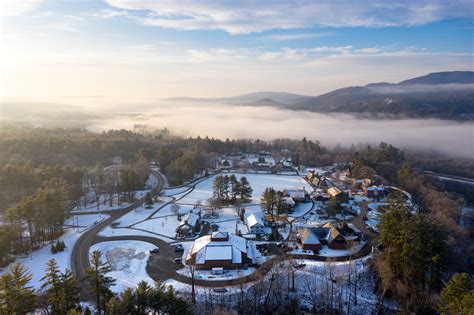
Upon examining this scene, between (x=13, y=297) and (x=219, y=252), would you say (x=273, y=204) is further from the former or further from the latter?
(x=13, y=297)

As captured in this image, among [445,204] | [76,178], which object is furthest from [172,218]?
[445,204]

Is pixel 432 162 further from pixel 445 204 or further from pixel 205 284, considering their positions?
pixel 205 284

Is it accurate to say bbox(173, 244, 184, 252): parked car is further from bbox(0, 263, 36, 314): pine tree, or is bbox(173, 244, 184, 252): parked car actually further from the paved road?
bbox(0, 263, 36, 314): pine tree

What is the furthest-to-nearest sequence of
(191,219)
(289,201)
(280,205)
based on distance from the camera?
(289,201) < (280,205) < (191,219)

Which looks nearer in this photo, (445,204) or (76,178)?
(445,204)

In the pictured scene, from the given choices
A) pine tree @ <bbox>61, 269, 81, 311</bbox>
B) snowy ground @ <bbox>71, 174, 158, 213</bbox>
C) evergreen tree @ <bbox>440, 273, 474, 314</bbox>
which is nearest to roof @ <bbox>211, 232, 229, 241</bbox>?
pine tree @ <bbox>61, 269, 81, 311</bbox>

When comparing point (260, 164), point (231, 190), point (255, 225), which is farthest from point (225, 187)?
point (260, 164)

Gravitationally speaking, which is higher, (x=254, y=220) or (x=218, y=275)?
(x=254, y=220)
